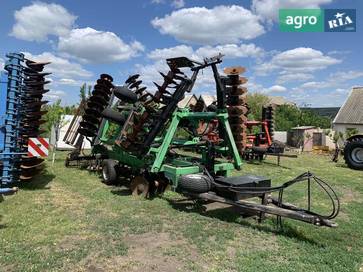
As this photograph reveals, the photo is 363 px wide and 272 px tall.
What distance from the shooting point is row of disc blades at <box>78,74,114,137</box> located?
11234mm

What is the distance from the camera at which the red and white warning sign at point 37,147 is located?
7887 mm

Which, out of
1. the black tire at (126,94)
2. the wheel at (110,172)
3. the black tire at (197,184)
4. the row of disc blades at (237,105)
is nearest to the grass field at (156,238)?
the black tire at (197,184)

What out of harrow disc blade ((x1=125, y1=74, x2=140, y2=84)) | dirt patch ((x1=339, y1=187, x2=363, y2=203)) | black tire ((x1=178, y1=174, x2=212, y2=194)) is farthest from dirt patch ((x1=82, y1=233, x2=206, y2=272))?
harrow disc blade ((x1=125, y1=74, x2=140, y2=84))

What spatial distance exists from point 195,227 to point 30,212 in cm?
321

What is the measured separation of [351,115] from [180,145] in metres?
27.6

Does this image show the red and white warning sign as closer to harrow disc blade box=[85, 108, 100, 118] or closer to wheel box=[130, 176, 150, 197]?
wheel box=[130, 176, 150, 197]

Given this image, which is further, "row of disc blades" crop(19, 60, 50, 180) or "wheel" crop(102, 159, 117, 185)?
"wheel" crop(102, 159, 117, 185)

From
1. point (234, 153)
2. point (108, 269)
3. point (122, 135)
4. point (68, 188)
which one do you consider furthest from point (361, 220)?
point (68, 188)

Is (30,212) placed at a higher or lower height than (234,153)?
lower

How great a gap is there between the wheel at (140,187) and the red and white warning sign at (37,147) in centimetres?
221

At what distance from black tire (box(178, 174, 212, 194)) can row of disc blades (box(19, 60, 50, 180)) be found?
4.21 m

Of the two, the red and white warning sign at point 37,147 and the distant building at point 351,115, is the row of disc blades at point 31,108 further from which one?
the distant building at point 351,115

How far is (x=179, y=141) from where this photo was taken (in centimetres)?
966

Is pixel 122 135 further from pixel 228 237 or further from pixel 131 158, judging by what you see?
pixel 228 237
